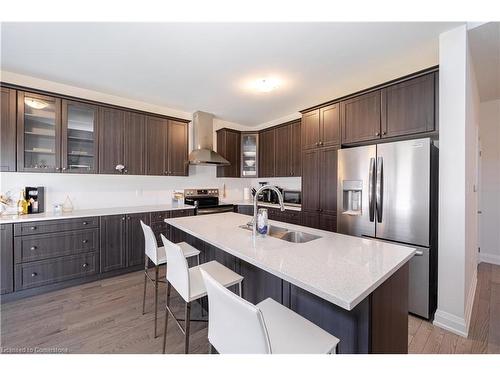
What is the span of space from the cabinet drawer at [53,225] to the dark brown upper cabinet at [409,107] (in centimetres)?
378

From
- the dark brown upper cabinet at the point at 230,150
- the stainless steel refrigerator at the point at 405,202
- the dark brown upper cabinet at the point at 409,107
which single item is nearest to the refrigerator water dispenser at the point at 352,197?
the stainless steel refrigerator at the point at 405,202

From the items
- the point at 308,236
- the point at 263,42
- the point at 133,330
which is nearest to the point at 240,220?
the point at 308,236

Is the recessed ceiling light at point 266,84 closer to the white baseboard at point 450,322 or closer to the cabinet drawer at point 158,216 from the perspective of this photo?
the cabinet drawer at point 158,216

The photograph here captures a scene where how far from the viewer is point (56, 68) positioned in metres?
2.53

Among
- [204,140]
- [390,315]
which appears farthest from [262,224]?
[204,140]

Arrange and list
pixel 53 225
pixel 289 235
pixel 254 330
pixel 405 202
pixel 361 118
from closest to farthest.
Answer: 1. pixel 254 330
2. pixel 289 235
3. pixel 405 202
4. pixel 53 225
5. pixel 361 118

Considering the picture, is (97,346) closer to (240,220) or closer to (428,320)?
(240,220)

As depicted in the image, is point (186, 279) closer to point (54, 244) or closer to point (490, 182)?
point (54, 244)

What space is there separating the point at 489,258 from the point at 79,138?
6.47m

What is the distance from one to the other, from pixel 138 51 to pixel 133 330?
8.78 ft

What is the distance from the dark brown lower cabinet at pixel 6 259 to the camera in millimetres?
2273

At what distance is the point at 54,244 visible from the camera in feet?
8.35
